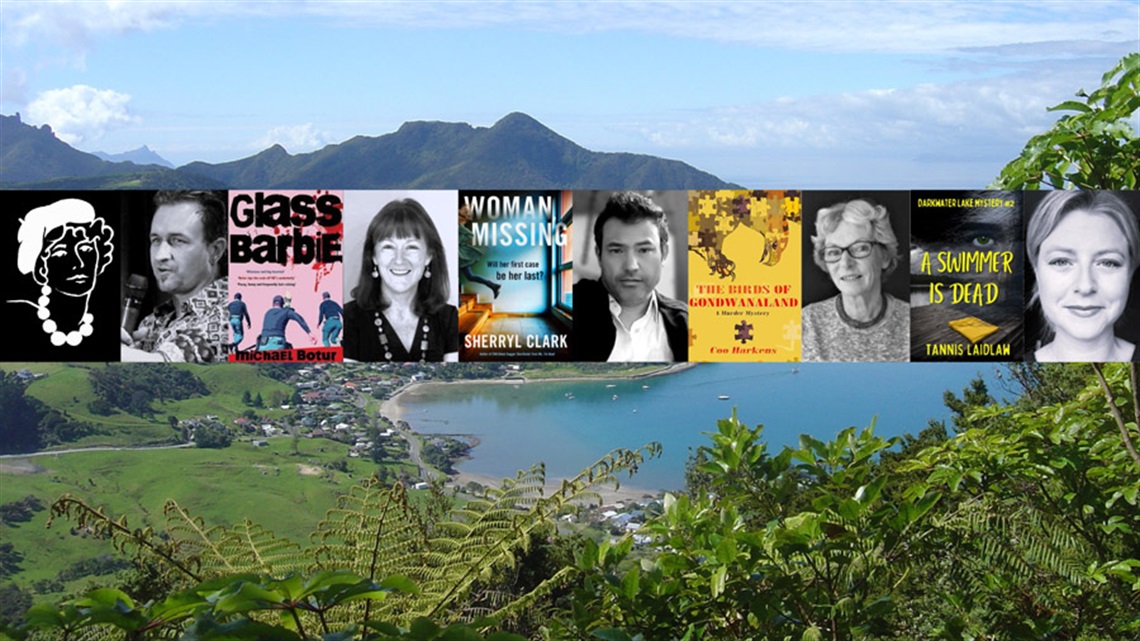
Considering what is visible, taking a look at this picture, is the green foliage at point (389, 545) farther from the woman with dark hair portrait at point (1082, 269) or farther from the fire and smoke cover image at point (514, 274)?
the woman with dark hair portrait at point (1082, 269)

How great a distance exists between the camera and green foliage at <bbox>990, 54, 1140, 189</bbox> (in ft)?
10.0

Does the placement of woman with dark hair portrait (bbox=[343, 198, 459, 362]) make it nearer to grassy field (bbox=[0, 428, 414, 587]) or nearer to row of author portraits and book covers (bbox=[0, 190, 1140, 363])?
row of author portraits and book covers (bbox=[0, 190, 1140, 363])

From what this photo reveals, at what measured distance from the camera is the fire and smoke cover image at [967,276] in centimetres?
283

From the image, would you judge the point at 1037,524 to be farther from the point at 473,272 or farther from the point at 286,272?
the point at 286,272

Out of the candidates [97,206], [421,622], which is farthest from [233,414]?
[421,622]

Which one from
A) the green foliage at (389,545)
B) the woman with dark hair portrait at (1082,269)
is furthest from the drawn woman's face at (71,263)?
the woman with dark hair portrait at (1082,269)

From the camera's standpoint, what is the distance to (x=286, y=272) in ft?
9.10

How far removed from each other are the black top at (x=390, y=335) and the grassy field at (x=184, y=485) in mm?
17629

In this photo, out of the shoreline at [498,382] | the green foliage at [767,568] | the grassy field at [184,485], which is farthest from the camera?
the grassy field at [184,485]

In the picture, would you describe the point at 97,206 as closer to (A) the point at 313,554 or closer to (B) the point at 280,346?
(B) the point at 280,346

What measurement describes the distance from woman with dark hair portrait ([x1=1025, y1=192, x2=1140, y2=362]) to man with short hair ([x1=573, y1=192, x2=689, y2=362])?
90 cm

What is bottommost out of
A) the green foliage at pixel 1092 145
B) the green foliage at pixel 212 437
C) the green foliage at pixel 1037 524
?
the green foliage at pixel 212 437

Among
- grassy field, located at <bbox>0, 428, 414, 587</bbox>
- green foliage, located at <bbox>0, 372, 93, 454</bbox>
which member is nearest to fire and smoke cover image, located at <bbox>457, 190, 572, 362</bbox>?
grassy field, located at <bbox>0, 428, 414, 587</bbox>

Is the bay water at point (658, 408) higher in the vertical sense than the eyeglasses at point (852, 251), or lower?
lower
